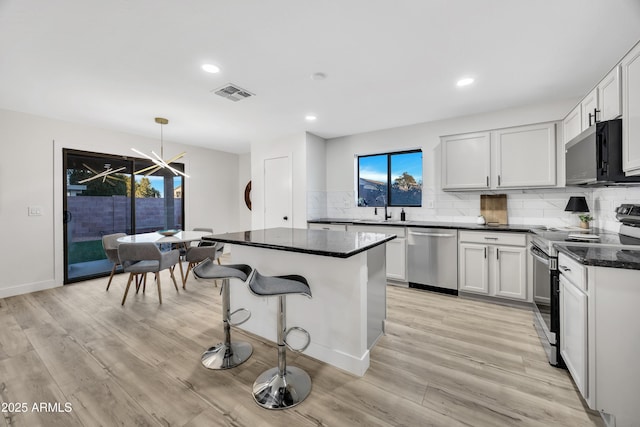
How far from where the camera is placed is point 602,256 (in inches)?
58.7

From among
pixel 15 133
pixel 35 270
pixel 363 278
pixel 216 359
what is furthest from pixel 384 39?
pixel 35 270

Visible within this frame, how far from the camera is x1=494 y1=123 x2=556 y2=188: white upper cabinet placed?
10.1 ft

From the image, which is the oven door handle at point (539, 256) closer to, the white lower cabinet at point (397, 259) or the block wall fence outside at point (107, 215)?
the white lower cabinet at point (397, 259)

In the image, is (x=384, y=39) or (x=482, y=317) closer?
(x=384, y=39)

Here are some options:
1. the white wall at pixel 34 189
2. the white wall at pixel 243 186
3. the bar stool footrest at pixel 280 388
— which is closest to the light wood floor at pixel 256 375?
the bar stool footrest at pixel 280 388

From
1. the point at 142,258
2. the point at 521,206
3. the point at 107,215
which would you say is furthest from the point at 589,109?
the point at 107,215

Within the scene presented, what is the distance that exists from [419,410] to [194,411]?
1.30 metres

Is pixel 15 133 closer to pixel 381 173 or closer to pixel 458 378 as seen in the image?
pixel 381 173

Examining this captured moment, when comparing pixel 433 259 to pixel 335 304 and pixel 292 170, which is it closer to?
pixel 335 304

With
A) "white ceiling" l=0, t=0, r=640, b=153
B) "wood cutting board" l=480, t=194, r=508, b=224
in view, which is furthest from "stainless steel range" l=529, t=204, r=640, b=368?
"white ceiling" l=0, t=0, r=640, b=153

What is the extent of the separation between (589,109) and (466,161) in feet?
4.15

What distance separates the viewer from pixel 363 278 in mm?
1852

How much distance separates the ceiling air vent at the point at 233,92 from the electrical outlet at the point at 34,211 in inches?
124

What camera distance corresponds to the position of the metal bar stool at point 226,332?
1905mm
